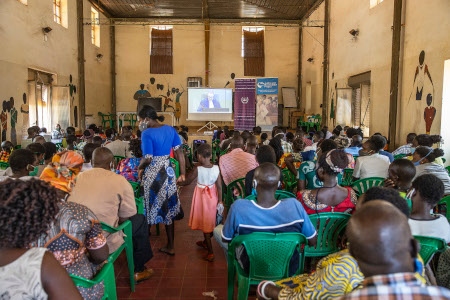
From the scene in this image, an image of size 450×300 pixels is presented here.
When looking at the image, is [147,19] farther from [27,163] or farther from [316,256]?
[316,256]

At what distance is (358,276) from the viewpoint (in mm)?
1530

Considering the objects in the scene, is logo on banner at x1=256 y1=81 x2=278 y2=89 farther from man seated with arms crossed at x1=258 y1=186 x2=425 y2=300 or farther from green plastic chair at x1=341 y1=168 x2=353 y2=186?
man seated with arms crossed at x1=258 y1=186 x2=425 y2=300

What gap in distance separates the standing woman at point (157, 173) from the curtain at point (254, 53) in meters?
13.7

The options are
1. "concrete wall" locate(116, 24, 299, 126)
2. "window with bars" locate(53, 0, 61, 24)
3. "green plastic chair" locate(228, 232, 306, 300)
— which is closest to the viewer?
"green plastic chair" locate(228, 232, 306, 300)

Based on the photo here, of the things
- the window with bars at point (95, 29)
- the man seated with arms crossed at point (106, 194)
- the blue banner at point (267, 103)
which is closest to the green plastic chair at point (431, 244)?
the man seated with arms crossed at point (106, 194)

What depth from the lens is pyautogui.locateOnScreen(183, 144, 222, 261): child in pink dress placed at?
3734 mm

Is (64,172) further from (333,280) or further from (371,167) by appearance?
(371,167)

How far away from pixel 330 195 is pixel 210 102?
13.0m

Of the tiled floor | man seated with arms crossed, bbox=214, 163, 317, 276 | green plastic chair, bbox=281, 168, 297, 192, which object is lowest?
the tiled floor

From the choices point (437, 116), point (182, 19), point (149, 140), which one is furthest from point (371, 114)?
point (182, 19)

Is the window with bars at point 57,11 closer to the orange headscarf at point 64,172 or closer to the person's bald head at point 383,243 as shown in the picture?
the orange headscarf at point 64,172

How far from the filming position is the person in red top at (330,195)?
275cm

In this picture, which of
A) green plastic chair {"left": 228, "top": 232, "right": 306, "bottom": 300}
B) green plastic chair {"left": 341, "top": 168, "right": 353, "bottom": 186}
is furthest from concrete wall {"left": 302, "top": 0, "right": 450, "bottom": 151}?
green plastic chair {"left": 228, "top": 232, "right": 306, "bottom": 300}

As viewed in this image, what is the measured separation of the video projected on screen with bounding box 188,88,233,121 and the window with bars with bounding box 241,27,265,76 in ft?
6.87
